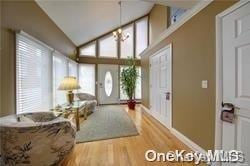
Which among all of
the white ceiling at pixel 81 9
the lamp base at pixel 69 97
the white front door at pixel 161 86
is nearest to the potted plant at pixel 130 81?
the white front door at pixel 161 86

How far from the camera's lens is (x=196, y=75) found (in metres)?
2.59

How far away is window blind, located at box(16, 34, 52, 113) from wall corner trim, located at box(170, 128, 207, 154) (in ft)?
9.42

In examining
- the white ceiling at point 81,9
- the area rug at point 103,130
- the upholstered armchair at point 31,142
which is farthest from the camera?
the area rug at point 103,130

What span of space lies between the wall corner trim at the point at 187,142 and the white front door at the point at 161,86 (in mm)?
365

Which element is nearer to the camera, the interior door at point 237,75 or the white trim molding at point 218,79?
the interior door at point 237,75

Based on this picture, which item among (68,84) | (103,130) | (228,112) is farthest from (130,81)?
(228,112)

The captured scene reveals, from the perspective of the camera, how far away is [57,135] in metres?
1.95

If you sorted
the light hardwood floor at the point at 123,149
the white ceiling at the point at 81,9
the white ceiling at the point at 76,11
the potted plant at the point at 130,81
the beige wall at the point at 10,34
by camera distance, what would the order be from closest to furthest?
1. the beige wall at the point at 10,34
2. the light hardwood floor at the point at 123,149
3. the white ceiling at the point at 81,9
4. the white ceiling at the point at 76,11
5. the potted plant at the point at 130,81

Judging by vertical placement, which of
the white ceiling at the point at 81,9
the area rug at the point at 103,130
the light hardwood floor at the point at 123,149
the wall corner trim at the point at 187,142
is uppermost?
the white ceiling at the point at 81,9

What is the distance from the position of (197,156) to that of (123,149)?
1.18 meters

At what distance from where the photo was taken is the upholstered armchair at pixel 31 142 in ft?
5.79

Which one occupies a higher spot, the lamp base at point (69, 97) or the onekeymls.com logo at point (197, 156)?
the lamp base at point (69, 97)

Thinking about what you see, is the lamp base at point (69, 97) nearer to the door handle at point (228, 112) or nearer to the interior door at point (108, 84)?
the door handle at point (228, 112)

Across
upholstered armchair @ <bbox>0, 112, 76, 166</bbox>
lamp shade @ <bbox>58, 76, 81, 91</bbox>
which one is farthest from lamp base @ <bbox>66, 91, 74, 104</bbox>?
upholstered armchair @ <bbox>0, 112, 76, 166</bbox>
